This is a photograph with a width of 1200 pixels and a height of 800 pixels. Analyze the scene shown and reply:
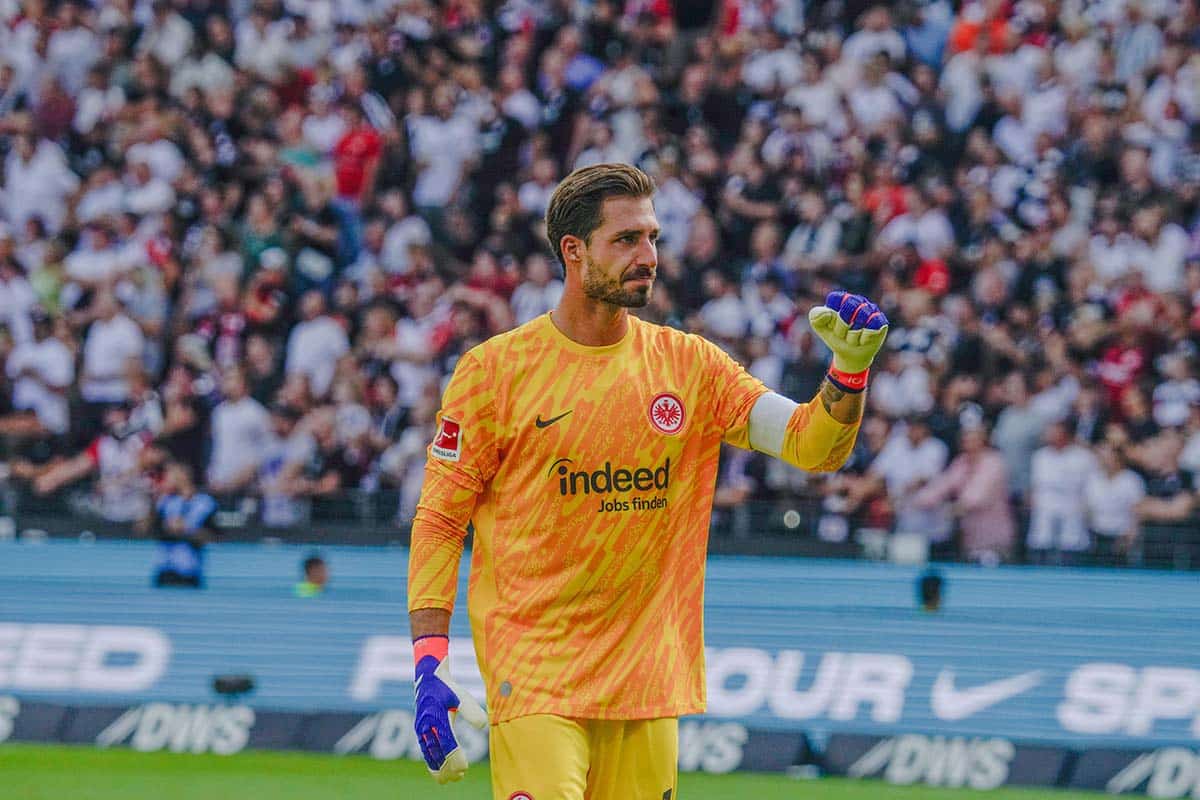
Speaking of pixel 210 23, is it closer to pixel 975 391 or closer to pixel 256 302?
pixel 256 302

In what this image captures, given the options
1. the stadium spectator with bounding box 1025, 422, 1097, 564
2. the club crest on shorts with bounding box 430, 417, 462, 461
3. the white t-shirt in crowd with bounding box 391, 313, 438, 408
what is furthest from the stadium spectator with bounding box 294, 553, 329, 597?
the club crest on shorts with bounding box 430, 417, 462, 461

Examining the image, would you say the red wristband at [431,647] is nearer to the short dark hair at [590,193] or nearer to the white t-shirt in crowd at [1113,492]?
the short dark hair at [590,193]

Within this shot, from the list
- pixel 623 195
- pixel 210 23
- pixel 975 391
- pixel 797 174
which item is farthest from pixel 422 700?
pixel 210 23

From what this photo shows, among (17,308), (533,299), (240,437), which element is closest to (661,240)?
(533,299)

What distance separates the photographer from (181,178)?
18422 mm

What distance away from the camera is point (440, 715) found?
5281 millimetres

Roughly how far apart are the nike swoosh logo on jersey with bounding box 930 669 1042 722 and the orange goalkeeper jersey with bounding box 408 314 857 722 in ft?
20.1

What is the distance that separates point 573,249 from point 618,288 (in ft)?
0.62

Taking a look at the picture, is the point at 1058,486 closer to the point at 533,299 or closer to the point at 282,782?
the point at 533,299

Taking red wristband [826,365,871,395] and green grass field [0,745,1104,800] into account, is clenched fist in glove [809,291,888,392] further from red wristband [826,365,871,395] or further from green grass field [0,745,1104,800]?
green grass field [0,745,1104,800]

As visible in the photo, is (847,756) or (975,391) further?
(975,391)

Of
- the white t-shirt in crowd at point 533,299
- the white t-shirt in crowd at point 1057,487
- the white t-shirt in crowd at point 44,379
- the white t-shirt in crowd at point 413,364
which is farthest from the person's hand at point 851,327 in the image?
the white t-shirt in crowd at point 44,379

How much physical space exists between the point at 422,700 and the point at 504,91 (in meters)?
13.3

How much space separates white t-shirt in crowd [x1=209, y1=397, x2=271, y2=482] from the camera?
Answer: 15445mm
